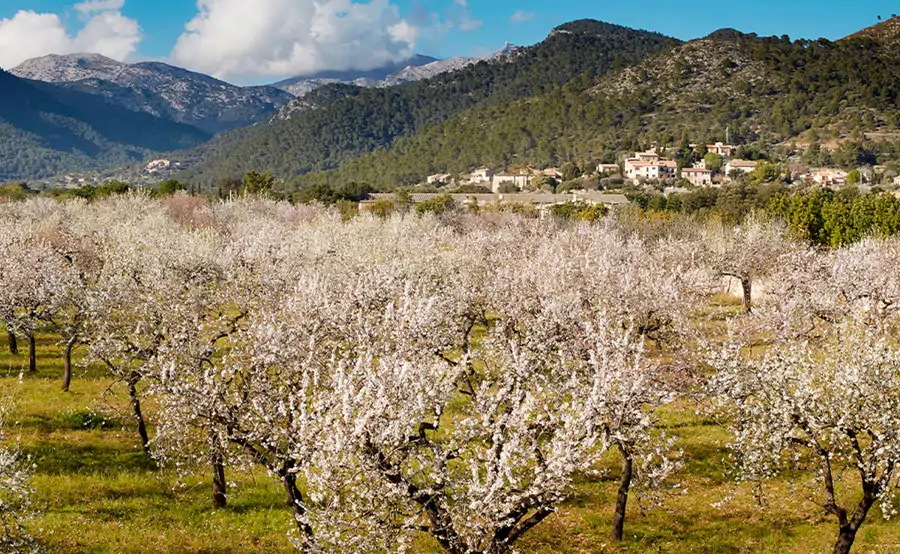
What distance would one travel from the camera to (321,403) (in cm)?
1038

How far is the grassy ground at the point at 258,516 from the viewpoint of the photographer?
14.1 metres

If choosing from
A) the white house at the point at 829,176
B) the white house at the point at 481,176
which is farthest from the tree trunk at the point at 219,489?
the white house at the point at 481,176

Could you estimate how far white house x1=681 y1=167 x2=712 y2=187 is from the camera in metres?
127

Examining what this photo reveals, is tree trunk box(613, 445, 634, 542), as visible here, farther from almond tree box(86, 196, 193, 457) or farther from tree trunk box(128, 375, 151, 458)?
tree trunk box(128, 375, 151, 458)

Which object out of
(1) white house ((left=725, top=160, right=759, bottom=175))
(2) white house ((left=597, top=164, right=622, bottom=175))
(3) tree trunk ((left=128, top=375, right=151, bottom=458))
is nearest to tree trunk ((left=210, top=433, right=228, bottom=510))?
(3) tree trunk ((left=128, top=375, right=151, bottom=458))

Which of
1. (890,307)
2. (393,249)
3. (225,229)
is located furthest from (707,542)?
(225,229)

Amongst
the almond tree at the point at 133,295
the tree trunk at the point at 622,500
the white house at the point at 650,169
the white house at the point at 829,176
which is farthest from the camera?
the white house at the point at 650,169

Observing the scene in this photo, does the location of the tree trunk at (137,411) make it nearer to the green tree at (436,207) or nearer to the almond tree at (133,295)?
the almond tree at (133,295)

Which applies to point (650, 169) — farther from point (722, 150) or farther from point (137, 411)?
point (137, 411)

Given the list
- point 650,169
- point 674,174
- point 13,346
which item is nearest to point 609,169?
point 650,169

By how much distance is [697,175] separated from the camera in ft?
425

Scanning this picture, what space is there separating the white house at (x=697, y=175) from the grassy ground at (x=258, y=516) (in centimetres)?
11884

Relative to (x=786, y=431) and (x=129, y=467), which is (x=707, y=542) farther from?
(x=129, y=467)

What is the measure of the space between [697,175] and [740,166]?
831 centimetres
